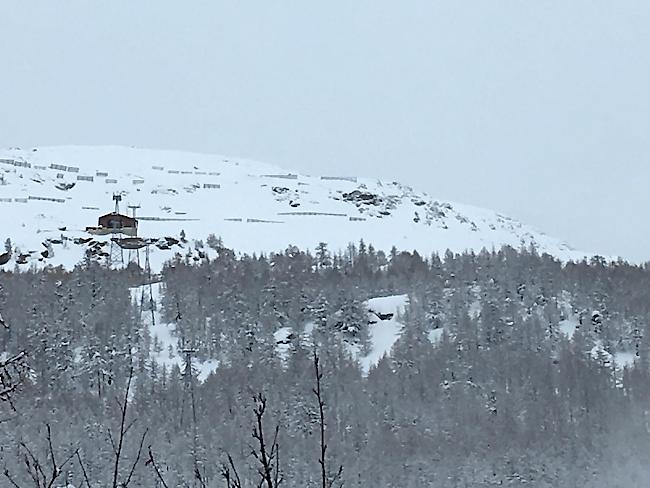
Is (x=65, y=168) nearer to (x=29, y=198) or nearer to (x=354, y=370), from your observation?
(x=29, y=198)

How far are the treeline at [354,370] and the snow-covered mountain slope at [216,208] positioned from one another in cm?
679

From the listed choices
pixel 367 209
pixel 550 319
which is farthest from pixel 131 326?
pixel 367 209

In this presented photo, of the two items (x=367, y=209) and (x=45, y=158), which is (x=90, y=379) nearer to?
(x=367, y=209)

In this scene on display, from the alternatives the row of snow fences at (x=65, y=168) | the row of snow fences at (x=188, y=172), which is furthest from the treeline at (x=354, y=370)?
the row of snow fences at (x=65, y=168)

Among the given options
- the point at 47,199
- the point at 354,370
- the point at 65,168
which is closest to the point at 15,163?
the point at 65,168

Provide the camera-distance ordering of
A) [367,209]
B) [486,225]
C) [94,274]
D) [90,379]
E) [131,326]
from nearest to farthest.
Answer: [90,379] < [131,326] < [94,274] < [367,209] < [486,225]

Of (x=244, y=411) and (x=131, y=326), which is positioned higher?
(x=131, y=326)

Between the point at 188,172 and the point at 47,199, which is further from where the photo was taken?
the point at 188,172

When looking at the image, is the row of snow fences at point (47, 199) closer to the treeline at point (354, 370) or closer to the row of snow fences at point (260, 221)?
the row of snow fences at point (260, 221)

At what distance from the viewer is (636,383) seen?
40562mm

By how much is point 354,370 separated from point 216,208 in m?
36.0

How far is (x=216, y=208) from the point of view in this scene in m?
75.3

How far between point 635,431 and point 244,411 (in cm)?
1708

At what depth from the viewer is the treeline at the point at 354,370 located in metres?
35.0
